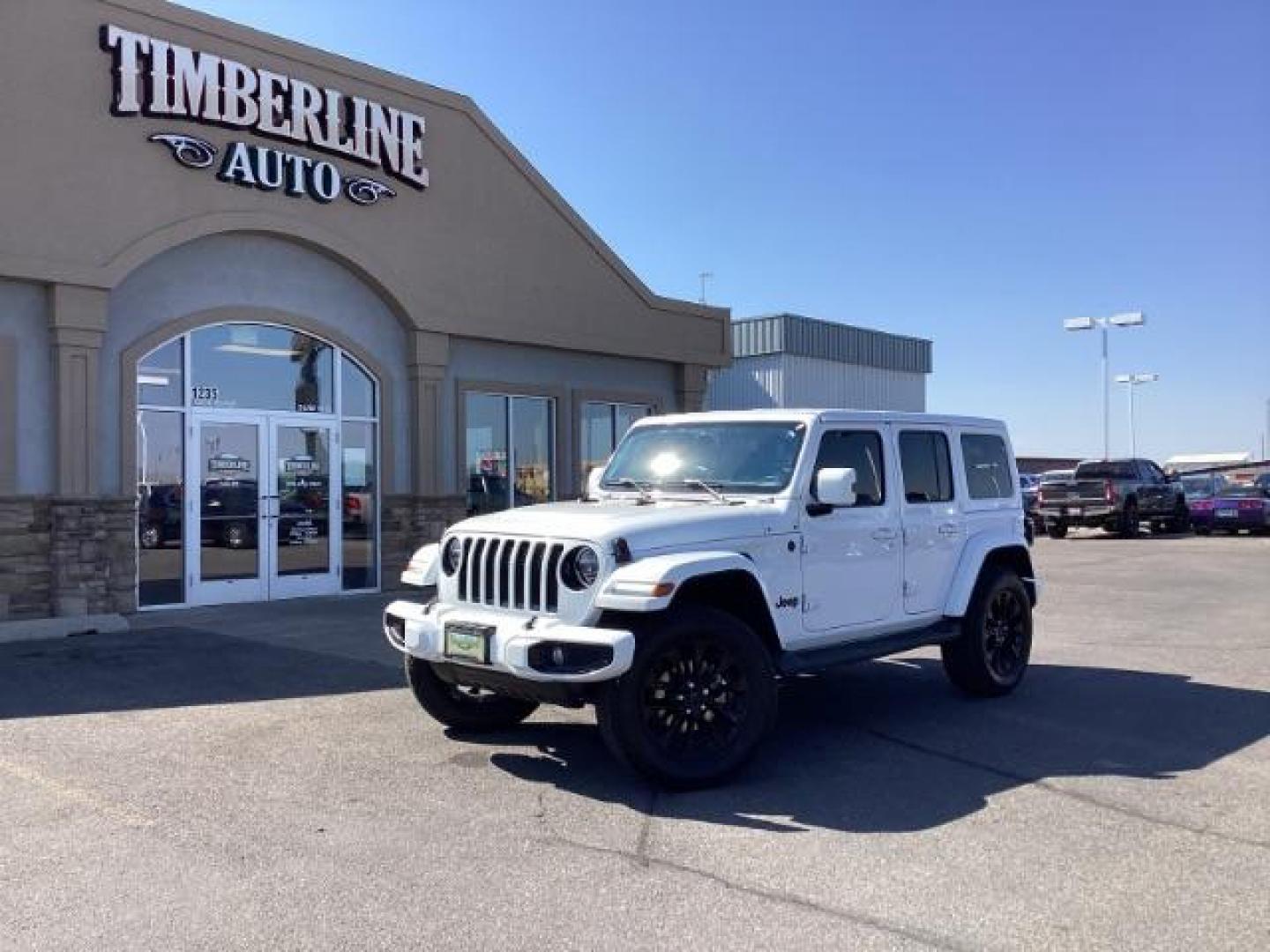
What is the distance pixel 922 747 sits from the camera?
6.46m

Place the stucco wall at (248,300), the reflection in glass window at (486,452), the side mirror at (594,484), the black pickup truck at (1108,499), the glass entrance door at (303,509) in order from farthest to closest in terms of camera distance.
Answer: the black pickup truck at (1108,499) → the reflection in glass window at (486,452) → the glass entrance door at (303,509) → the stucco wall at (248,300) → the side mirror at (594,484)

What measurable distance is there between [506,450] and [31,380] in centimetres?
654

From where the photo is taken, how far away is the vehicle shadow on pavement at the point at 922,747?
17.7 ft

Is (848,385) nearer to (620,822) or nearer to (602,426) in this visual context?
(602,426)

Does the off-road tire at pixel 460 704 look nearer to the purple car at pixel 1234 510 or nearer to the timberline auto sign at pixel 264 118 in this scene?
the timberline auto sign at pixel 264 118

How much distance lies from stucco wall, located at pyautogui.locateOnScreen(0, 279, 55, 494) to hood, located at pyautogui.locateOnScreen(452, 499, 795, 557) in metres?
7.25

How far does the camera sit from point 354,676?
8648mm

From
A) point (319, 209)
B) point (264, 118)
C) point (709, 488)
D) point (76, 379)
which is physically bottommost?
point (709, 488)

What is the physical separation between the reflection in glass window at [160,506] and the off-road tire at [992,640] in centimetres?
869

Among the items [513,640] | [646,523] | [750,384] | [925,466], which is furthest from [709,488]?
[750,384]

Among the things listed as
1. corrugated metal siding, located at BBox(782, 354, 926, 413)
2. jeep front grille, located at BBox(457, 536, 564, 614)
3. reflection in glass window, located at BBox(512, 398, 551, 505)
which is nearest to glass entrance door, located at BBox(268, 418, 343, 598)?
reflection in glass window, located at BBox(512, 398, 551, 505)

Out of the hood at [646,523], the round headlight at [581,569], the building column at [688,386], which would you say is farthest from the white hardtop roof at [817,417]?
the building column at [688,386]

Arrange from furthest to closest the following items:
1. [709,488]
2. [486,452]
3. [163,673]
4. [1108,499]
Answer: [1108,499] → [486,452] → [163,673] → [709,488]

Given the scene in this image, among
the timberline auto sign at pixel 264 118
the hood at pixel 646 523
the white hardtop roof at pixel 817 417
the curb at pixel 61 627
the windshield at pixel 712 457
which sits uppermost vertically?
the timberline auto sign at pixel 264 118
